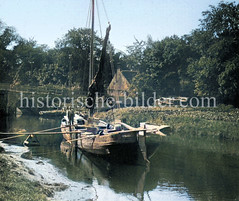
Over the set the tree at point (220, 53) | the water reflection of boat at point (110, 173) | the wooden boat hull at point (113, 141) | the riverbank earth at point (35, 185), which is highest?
the tree at point (220, 53)

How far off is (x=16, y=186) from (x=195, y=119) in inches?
1035

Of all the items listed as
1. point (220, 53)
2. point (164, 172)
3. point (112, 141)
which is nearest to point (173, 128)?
point (220, 53)

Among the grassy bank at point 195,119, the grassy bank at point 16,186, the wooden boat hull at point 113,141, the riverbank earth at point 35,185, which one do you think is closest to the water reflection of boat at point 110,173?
the wooden boat hull at point 113,141

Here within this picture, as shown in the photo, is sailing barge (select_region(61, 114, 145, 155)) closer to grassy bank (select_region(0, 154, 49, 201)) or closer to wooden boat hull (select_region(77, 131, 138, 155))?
wooden boat hull (select_region(77, 131, 138, 155))

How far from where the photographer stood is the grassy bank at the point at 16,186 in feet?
31.4

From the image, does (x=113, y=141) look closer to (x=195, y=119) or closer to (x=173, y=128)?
(x=173, y=128)

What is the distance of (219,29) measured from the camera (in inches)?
1531

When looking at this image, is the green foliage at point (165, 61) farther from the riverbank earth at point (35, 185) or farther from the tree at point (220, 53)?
the riverbank earth at point (35, 185)

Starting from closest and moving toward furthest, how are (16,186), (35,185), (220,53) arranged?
(16,186) → (35,185) → (220,53)

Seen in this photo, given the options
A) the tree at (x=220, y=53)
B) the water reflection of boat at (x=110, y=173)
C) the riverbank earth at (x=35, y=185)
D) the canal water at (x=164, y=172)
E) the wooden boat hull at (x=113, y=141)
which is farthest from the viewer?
the tree at (x=220, y=53)

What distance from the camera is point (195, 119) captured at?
3353 cm

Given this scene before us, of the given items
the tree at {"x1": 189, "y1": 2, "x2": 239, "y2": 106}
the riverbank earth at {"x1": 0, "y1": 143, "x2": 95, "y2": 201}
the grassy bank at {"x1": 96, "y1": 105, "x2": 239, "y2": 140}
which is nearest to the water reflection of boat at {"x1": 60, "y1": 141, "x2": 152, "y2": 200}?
the riverbank earth at {"x1": 0, "y1": 143, "x2": 95, "y2": 201}

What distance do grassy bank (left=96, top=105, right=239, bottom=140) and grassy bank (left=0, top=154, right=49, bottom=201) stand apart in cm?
1556

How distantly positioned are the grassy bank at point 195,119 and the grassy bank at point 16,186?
51.1 feet
